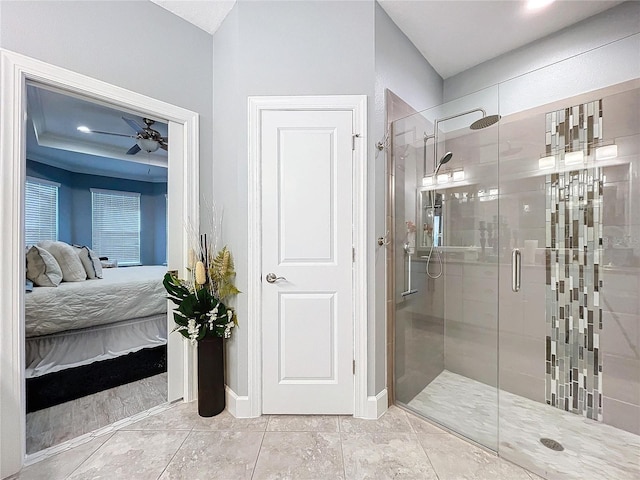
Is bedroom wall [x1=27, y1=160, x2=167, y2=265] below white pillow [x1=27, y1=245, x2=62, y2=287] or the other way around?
the other way around

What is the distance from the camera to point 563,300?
1.96m

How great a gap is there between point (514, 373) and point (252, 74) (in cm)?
286

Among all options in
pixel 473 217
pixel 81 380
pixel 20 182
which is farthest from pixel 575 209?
pixel 81 380

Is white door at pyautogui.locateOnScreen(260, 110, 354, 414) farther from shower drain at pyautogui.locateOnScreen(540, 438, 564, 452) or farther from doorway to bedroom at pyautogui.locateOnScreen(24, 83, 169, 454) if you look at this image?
shower drain at pyautogui.locateOnScreen(540, 438, 564, 452)

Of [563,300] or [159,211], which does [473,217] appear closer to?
[563,300]

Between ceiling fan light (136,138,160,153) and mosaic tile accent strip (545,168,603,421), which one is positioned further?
ceiling fan light (136,138,160,153)

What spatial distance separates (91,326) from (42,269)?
72 cm

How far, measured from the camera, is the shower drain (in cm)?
163

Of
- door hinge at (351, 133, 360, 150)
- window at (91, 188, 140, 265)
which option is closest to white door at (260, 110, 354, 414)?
door hinge at (351, 133, 360, 150)

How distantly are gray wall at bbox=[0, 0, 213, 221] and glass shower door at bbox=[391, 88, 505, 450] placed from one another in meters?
1.52

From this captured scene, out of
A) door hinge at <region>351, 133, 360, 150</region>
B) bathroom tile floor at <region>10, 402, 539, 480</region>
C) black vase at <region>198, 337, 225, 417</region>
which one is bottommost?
bathroom tile floor at <region>10, 402, 539, 480</region>

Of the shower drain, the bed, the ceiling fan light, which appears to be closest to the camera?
the shower drain

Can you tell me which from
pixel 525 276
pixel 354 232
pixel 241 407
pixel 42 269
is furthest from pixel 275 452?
pixel 42 269

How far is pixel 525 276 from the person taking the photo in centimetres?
209
